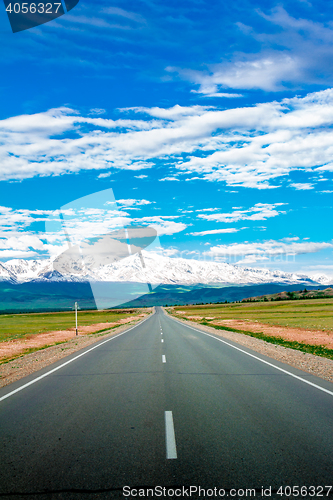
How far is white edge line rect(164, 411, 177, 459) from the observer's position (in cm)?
510

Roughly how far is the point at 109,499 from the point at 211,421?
3.10 metres

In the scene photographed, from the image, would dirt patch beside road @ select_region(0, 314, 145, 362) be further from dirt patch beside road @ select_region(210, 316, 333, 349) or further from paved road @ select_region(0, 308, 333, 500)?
dirt patch beside road @ select_region(210, 316, 333, 349)

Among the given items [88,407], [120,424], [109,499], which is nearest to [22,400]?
[88,407]

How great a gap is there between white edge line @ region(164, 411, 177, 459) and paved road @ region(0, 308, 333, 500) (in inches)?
0.7

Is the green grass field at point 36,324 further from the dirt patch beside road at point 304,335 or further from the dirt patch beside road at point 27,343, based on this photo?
the dirt patch beside road at point 304,335

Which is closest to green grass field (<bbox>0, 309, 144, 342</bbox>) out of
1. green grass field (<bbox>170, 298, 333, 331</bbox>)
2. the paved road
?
the paved road

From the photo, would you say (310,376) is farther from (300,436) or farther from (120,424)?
(120,424)

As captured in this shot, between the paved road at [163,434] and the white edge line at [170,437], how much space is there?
2cm

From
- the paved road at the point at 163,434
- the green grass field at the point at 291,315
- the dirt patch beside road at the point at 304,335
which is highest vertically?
the paved road at the point at 163,434

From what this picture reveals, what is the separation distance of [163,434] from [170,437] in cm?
21

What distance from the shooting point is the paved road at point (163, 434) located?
4387 mm

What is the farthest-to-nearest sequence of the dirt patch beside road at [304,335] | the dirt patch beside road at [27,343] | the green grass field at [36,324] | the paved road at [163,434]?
the green grass field at [36,324], the dirt patch beside road at [304,335], the dirt patch beside road at [27,343], the paved road at [163,434]

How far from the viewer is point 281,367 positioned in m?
12.8

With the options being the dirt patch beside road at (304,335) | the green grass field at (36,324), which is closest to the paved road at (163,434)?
the dirt patch beside road at (304,335)
